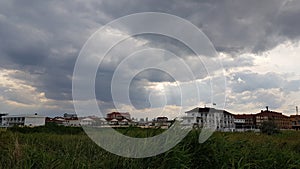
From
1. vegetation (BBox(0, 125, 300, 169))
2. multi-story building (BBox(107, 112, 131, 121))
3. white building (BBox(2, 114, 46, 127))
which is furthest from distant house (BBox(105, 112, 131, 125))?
white building (BBox(2, 114, 46, 127))

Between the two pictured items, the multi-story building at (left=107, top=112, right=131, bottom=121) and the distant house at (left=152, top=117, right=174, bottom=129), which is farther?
the multi-story building at (left=107, top=112, right=131, bottom=121)

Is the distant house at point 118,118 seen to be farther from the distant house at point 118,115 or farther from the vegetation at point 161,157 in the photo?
the vegetation at point 161,157

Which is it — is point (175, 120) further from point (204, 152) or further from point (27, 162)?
point (27, 162)

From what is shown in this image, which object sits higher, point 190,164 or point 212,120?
point 212,120

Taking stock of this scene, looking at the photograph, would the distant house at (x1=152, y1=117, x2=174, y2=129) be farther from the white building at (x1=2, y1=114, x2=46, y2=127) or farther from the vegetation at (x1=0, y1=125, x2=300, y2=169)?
the white building at (x1=2, y1=114, x2=46, y2=127)

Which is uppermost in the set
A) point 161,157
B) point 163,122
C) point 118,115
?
point 118,115

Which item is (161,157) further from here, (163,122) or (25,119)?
(25,119)

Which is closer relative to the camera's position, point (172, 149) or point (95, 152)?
point (172, 149)

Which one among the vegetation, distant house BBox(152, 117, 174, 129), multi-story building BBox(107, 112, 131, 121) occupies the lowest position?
the vegetation

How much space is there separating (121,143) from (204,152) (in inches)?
58.7

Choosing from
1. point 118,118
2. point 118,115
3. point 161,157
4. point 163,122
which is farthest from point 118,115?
point 161,157

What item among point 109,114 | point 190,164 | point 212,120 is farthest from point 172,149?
point 212,120

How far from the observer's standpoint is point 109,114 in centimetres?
668

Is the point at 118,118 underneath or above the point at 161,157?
above
